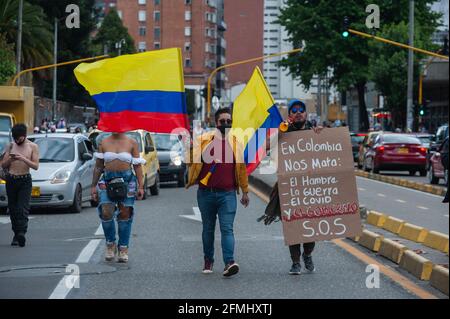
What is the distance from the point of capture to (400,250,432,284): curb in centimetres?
1194

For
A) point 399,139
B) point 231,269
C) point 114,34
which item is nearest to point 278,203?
point 231,269

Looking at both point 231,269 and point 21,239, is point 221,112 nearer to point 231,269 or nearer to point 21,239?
point 231,269

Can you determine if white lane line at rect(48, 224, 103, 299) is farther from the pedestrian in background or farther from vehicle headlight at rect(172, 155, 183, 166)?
vehicle headlight at rect(172, 155, 183, 166)

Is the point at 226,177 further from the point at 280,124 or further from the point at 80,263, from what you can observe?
the point at 80,263

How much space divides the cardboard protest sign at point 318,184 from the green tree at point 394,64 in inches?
2036

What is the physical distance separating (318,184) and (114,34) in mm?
110059

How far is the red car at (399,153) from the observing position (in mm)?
41000

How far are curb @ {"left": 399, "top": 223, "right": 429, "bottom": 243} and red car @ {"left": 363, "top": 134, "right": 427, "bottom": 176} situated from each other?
25108mm

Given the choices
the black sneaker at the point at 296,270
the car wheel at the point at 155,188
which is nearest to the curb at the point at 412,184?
the car wheel at the point at 155,188

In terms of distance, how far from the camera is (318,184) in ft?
42.0

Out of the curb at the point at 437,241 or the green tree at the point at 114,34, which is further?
the green tree at the point at 114,34

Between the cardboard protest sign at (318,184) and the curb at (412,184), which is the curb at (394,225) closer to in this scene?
the cardboard protest sign at (318,184)

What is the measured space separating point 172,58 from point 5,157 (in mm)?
4129
